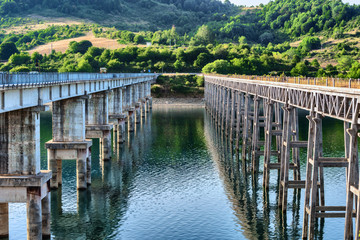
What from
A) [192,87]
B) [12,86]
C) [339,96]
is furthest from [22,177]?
[192,87]

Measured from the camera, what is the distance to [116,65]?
174 m

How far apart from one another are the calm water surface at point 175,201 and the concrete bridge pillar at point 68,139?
6.78ft

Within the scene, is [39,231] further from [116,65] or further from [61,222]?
[116,65]

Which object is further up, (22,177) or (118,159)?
(22,177)

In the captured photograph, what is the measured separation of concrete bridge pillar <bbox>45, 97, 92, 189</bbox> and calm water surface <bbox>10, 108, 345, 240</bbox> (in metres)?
2.07

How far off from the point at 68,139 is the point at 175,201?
1166cm

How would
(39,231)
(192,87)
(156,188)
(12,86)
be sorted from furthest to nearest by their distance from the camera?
1. (192,87)
2. (156,188)
3. (39,231)
4. (12,86)

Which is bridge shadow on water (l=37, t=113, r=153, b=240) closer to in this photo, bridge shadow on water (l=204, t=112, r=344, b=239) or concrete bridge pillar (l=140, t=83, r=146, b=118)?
bridge shadow on water (l=204, t=112, r=344, b=239)

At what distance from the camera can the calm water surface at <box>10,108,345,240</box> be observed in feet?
114

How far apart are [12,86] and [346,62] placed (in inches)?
6538

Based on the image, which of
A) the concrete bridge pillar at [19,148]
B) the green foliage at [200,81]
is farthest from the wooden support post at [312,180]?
the green foliage at [200,81]

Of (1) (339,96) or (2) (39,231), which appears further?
(2) (39,231)

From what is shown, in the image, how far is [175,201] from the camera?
4209 cm

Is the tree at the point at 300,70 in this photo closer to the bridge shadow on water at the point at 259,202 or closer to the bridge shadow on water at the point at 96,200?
the bridge shadow on water at the point at 259,202
